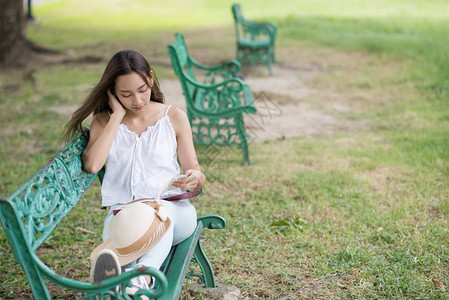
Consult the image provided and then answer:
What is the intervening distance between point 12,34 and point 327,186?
8.12m

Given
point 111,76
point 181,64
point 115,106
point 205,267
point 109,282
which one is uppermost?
point 111,76

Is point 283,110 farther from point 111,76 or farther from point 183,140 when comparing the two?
point 111,76

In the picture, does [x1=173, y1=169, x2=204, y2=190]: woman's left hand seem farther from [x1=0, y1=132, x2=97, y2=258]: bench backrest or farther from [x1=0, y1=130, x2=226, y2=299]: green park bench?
[x1=0, y1=132, x2=97, y2=258]: bench backrest

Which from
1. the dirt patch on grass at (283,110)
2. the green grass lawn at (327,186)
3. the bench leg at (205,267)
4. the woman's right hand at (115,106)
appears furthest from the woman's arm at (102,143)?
the dirt patch on grass at (283,110)

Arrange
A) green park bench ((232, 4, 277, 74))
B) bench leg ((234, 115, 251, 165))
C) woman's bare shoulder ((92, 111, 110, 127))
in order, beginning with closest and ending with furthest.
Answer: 1. woman's bare shoulder ((92, 111, 110, 127))
2. bench leg ((234, 115, 251, 165))
3. green park bench ((232, 4, 277, 74))

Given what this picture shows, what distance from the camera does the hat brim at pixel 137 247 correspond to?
2064 mm

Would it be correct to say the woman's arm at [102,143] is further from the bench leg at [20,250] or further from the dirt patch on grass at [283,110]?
the dirt patch on grass at [283,110]

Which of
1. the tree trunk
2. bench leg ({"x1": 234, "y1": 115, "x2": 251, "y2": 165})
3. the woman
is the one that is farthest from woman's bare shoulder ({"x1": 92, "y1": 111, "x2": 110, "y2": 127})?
the tree trunk

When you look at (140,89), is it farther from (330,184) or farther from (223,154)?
(223,154)

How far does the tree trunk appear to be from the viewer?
958 cm

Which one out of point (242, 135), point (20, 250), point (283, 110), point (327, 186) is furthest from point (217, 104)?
point (20, 250)

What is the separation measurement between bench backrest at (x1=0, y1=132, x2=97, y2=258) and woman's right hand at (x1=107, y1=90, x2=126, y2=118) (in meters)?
0.23

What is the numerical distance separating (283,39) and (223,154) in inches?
345

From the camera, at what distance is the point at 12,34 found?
389 inches
